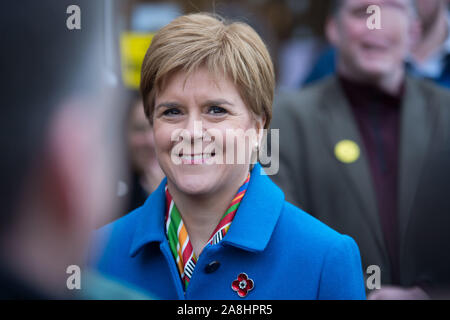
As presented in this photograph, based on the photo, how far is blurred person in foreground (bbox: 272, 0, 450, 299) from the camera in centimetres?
198

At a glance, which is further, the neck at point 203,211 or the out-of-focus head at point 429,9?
the out-of-focus head at point 429,9

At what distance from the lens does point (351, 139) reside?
6.95ft

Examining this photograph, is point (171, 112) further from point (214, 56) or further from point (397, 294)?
point (397, 294)

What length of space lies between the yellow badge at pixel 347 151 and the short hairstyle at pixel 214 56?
0.51 m

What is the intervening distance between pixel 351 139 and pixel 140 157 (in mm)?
797

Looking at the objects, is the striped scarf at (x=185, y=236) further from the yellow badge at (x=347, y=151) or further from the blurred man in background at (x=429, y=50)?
the blurred man in background at (x=429, y=50)

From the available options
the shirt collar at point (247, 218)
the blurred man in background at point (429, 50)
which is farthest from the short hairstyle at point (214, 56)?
the blurred man in background at point (429, 50)

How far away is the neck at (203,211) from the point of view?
5.49 feet

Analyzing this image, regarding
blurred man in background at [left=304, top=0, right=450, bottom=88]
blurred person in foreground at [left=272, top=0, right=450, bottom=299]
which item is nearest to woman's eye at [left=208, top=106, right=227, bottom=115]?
blurred person in foreground at [left=272, top=0, right=450, bottom=299]

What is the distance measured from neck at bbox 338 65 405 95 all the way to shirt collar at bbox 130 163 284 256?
0.65m

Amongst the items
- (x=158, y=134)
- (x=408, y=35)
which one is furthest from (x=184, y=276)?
(x=408, y=35)

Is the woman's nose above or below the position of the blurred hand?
above

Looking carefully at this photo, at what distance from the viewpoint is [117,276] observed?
1.79 metres

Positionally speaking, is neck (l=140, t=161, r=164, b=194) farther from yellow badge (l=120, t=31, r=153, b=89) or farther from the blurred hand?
the blurred hand
